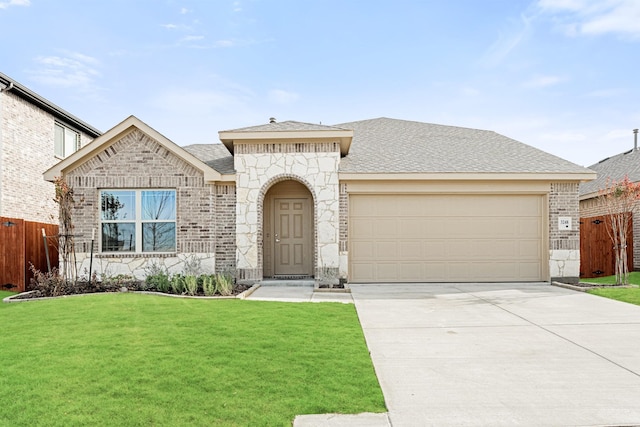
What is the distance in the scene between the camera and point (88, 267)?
40.8 ft

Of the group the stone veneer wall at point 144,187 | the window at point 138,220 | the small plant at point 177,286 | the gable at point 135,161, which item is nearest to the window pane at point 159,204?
the window at point 138,220

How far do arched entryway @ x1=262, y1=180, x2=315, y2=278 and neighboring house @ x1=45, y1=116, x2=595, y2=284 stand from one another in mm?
30

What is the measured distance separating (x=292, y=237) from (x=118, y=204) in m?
4.94

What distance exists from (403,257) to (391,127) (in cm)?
641

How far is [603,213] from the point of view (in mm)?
17547

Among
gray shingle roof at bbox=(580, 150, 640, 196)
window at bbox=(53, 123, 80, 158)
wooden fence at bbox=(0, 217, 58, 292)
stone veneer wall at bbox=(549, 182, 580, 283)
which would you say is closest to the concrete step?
wooden fence at bbox=(0, 217, 58, 292)

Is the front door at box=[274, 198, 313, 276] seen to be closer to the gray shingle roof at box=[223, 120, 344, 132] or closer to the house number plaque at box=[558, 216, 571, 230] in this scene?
the gray shingle roof at box=[223, 120, 344, 132]

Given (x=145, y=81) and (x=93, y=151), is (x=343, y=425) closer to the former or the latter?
(x=93, y=151)

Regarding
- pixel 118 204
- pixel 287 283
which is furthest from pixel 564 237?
pixel 118 204

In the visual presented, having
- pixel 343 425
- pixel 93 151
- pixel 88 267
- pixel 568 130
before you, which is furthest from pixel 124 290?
pixel 568 130

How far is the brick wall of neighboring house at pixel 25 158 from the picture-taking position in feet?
49.6

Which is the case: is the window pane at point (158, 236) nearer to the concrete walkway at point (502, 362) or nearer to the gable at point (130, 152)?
the gable at point (130, 152)

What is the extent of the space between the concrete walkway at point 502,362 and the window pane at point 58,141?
15039mm

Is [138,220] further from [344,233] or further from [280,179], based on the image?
[344,233]
